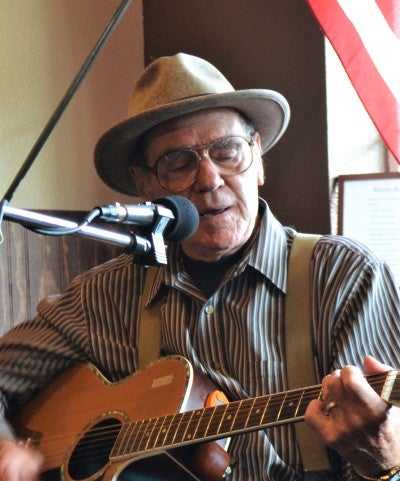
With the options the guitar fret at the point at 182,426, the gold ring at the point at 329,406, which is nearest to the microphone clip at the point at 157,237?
the gold ring at the point at 329,406

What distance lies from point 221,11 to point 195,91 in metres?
0.84

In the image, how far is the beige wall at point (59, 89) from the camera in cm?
241

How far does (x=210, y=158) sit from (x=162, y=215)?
69 cm

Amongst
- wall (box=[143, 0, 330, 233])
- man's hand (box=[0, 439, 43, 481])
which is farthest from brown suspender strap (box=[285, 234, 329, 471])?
wall (box=[143, 0, 330, 233])

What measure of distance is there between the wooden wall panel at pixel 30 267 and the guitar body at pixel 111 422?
0.64m

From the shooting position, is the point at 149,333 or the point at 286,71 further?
the point at 286,71

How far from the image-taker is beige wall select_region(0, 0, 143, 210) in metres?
2.41

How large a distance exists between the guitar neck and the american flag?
0.98 metres

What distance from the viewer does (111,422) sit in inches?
62.1

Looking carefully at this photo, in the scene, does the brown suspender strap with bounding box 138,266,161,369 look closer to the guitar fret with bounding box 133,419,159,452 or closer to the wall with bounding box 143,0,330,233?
the guitar fret with bounding box 133,419,159,452

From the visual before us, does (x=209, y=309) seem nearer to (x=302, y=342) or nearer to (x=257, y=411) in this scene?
(x=302, y=342)

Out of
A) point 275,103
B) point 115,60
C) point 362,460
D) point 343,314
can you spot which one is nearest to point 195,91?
point 275,103

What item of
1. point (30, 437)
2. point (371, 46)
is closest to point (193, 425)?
point (30, 437)

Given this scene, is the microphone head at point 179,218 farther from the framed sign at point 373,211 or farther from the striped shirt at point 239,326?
the framed sign at point 373,211
